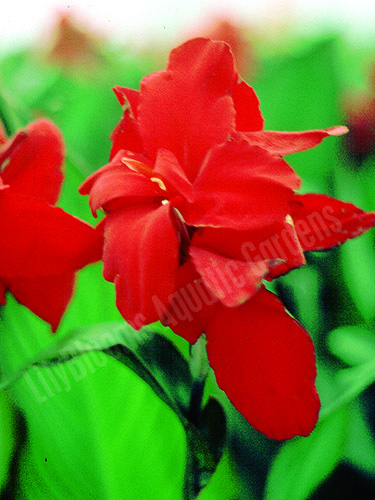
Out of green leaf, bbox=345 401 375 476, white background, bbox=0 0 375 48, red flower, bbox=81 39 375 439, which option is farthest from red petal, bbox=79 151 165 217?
white background, bbox=0 0 375 48

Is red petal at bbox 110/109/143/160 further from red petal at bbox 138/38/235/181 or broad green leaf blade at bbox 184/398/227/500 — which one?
broad green leaf blade at bbox 184/398/227/500

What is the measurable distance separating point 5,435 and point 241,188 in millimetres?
215

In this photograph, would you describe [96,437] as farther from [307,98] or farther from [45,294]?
[307,98]

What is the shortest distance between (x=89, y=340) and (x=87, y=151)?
0.24 metres

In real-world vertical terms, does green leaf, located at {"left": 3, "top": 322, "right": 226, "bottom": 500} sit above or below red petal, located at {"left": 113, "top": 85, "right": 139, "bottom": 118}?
below

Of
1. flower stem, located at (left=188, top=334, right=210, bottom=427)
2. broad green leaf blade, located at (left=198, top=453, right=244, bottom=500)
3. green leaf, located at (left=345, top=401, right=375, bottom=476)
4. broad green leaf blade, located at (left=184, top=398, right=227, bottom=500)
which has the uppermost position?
flower stem, located at (left=188, top=334, right=210, bottom=427)

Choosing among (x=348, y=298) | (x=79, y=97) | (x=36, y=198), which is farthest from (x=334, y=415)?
(x=79, y=97)

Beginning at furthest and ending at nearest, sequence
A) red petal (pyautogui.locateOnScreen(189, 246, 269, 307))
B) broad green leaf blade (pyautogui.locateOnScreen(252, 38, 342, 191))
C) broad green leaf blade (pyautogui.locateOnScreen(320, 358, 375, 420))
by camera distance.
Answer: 1. broad green leaf blade (pyautogui.locateOnScreen(252, 38, 342, 191))
2. broad green leaf blade (pyautogui.locateOnScreen(320, 358, 375, 420))
3. red petal (pyautogui.locateOnScreen(189, 246, 269, 307))

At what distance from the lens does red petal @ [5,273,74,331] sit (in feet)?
0.93

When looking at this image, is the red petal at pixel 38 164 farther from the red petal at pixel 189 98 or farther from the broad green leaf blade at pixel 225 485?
the broad green leaf blade at pixel 225 485

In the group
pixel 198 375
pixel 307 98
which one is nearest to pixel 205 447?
pixel 198 375

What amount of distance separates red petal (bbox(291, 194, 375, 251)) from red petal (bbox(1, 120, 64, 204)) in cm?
12

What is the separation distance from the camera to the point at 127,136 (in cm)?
27

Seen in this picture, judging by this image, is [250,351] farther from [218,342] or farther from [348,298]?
[348,298]
